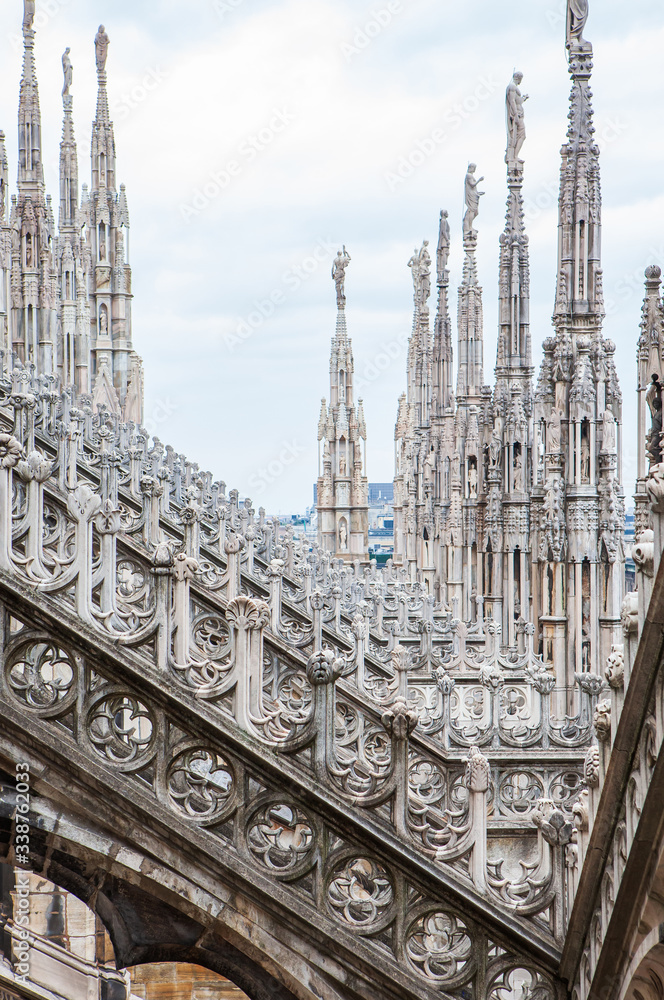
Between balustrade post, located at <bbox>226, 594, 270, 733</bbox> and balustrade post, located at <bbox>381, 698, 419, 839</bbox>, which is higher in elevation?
balustrade post, located at <bbox>226, 594, 270, 733</bbox>

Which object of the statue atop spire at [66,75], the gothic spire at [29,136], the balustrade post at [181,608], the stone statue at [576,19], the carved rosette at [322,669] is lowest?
the carved rosette at [322,669]

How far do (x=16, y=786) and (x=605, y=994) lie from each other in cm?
275

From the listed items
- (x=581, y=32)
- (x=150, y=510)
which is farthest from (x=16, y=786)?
(x=581, y=32)

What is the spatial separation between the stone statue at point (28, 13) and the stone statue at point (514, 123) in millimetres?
19104

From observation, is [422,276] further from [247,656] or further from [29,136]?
[247,656]

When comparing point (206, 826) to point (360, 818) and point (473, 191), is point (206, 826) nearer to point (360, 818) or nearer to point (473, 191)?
point (360, 818)

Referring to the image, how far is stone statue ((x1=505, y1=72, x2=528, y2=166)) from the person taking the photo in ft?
76.8

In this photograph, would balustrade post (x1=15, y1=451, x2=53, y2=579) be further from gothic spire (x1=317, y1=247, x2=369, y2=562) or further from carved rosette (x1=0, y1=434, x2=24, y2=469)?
gothic spire (x1=317, y1=247, x2=369, y2=562)

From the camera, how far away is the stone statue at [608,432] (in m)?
16.5

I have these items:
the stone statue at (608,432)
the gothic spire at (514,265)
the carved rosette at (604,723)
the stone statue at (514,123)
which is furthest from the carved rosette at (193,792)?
the stone statue at (514,123)

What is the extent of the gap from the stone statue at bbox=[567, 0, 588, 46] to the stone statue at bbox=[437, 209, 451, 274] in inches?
885

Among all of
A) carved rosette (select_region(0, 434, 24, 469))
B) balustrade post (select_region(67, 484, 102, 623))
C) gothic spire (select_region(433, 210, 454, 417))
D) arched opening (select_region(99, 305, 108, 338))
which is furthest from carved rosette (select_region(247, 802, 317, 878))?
arched opening (select_region(99, 305, 108, 338))

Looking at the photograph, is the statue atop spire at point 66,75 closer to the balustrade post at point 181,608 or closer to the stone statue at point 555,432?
the stone statue at point 555,432

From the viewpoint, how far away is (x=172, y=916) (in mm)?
5508
